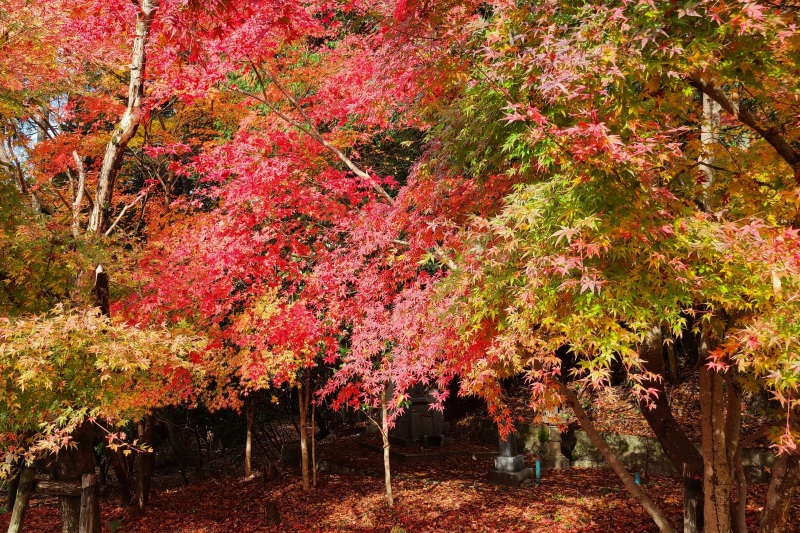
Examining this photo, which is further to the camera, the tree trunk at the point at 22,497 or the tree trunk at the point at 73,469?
the tree trunk at the point at 73,469

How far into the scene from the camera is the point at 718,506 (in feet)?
19.3

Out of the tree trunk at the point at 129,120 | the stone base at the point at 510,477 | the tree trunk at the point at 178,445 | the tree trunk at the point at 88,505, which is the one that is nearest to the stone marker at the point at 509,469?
the stone base at the point at 510,477

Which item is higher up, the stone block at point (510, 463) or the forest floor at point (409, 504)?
the stone block at point (510, 463)

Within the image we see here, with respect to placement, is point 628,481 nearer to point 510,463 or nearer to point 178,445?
point 510,463

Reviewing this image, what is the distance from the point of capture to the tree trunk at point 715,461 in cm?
588

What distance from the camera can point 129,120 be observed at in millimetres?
7145

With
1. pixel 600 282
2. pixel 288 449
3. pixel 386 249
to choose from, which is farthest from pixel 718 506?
pixel 288 449

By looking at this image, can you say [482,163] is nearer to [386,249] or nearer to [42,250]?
[386,249]

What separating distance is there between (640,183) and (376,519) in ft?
28.0

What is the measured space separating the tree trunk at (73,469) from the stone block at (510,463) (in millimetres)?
7653

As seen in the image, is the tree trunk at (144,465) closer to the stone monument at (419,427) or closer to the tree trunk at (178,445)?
the tree trunk at (178,445)

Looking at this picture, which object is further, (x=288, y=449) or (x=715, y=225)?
(x=288, y=449)

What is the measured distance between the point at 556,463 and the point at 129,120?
36.2 ft

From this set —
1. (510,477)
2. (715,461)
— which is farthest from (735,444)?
(510,477)
